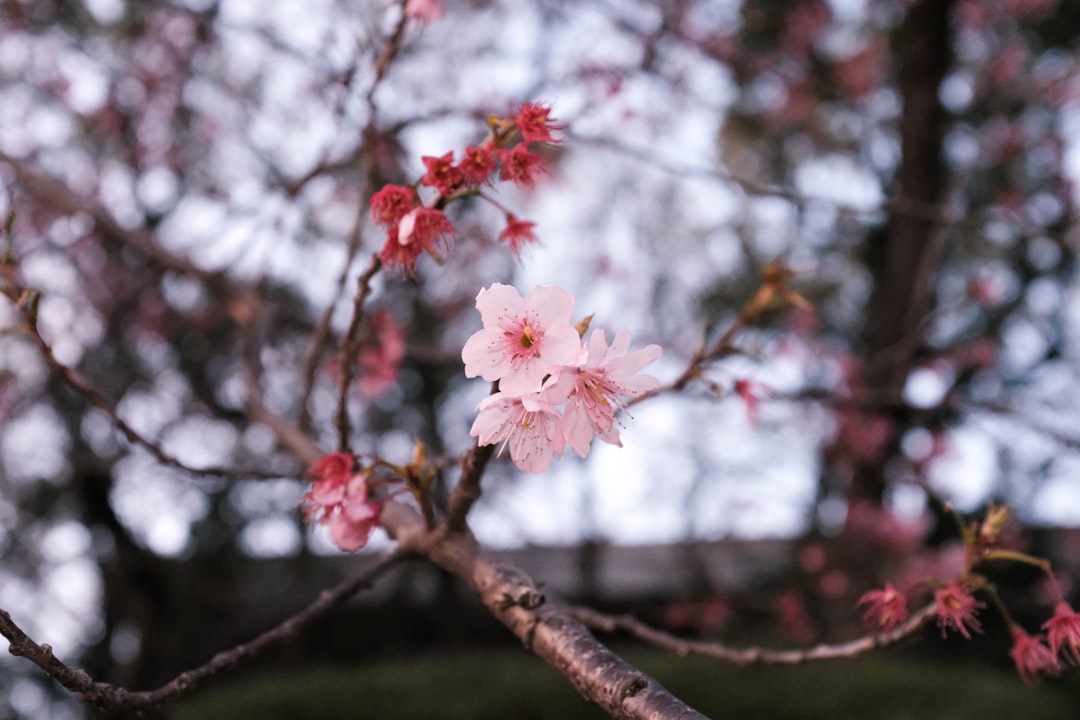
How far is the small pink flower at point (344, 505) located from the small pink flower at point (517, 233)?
38 cm

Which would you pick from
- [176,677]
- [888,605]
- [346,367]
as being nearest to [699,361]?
[888,605]

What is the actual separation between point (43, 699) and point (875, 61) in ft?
26.3

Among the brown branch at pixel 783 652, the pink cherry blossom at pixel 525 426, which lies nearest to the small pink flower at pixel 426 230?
the pink cherry blossom at pixel 525 426

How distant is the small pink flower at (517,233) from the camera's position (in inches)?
48.5

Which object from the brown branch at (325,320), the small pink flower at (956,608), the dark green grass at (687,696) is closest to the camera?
the small pink flower at (956,608)

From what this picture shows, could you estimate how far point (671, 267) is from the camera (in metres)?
8.13

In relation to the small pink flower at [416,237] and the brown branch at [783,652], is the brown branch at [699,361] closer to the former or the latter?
the brown branch at [783,652]

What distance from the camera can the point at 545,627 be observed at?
3.43ft

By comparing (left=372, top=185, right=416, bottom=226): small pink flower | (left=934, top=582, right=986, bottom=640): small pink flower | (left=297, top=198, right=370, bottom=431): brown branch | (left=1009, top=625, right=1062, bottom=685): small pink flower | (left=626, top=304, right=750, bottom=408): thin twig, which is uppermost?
(left=297, top=198, right=370, bottom=431): brown branch

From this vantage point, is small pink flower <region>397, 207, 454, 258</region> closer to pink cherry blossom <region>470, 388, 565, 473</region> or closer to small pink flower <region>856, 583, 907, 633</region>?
pink cherry blossom <region>470, 388, 565, 473</region>

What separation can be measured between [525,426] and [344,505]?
278mm

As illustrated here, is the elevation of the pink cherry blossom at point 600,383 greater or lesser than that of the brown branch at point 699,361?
lesser

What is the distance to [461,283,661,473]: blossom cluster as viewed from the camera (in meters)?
0.90

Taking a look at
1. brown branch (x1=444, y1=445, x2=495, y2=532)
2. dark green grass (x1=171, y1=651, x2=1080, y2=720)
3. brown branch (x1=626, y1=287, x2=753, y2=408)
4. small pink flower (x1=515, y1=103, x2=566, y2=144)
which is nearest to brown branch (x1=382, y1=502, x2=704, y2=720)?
brown branch (x1=444, y1=445, x2=495, y2=532)
